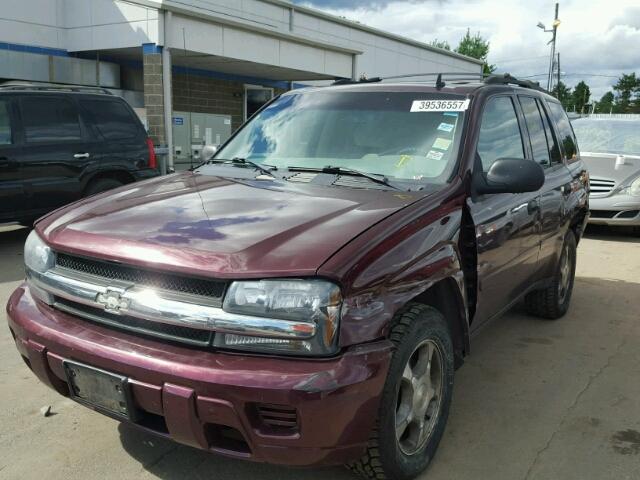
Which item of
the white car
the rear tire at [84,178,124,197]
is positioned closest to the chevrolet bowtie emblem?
the rear tire at [84,178,124,197]

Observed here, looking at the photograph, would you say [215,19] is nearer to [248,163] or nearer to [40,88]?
[40,88]

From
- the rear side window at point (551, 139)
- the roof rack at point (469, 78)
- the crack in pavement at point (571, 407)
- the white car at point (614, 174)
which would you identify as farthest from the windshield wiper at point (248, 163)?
the white car at point (614, 174)

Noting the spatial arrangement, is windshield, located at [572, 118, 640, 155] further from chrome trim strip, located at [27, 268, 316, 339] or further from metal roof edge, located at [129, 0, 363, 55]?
chrome trim strip, located at [27, 268, 316, 339]

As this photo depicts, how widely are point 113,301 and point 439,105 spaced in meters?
2.13

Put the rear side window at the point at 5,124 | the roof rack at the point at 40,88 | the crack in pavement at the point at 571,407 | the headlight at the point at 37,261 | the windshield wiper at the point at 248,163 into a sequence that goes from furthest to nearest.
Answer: the roof rack at the point at 40,88 → the rear side window at the point at 5,124 → the windshield wiper at the point at 248,163 → the crack in pavement at the point at 571,407 → the headlight at the point at 37,261

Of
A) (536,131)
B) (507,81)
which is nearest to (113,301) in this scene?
(507,81)

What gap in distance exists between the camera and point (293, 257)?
2164 millimetres

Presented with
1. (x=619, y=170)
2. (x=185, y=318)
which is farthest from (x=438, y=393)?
(x=619, y=170)

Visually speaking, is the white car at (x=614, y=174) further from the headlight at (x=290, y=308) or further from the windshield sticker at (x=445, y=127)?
the headlight at (x=290, y=308)

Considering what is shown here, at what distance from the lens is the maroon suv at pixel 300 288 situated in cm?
211

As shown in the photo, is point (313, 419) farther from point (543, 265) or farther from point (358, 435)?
point (543, 265)

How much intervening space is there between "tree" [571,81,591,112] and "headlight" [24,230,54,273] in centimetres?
10033

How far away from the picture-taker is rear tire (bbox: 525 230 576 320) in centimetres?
491

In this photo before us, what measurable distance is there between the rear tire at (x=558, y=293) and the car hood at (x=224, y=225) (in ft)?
8.30
